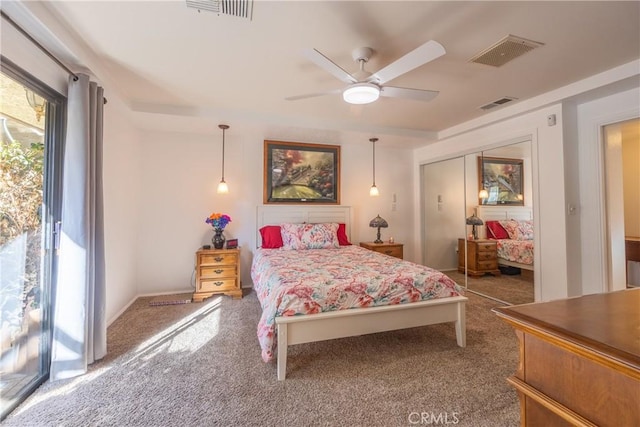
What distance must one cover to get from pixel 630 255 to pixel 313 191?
14.2 ft

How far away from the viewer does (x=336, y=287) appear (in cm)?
209

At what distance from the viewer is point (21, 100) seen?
1768mm

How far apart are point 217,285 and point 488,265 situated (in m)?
3.81

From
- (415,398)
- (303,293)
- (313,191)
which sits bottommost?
(415,398)

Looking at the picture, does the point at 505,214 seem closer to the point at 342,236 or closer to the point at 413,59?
the point at 342,236

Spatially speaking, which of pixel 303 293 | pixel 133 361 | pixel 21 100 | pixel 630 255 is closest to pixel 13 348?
pixel 133 361

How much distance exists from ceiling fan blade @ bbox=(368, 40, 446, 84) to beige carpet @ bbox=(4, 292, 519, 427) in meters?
2.16

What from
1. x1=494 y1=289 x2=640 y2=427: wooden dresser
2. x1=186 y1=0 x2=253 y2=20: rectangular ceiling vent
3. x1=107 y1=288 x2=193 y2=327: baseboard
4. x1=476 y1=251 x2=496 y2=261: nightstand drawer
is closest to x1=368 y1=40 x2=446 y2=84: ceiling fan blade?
x1=186 y1=0 x2=253 y2=20: rectangular ceiling vent

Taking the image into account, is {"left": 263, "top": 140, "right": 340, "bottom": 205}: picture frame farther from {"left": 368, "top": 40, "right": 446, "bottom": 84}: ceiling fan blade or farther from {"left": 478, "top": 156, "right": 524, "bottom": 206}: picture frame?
{"left": 368, "top": 40, "right": 446, "bottom": 84}: ceiling fan blade

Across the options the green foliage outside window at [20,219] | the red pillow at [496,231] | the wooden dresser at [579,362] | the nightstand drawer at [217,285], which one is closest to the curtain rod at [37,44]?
the green foliage outside window at [20,219]

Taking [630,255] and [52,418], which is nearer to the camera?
[52,418]

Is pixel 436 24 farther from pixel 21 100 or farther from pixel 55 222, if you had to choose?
pixel 55 222

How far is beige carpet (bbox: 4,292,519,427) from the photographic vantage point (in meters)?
1.57

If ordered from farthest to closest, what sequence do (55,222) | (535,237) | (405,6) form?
(535,237), (55,222), (405,6)
